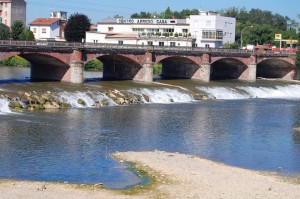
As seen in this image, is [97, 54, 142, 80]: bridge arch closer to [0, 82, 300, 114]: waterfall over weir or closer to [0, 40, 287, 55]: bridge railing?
[0, 40, 287, 55]: bridge railing

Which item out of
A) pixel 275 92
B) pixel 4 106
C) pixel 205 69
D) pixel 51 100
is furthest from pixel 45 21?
pixel 4 106

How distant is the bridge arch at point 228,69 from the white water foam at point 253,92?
1300cm

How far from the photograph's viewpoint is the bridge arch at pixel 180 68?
11031cm

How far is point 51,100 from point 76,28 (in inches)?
3282

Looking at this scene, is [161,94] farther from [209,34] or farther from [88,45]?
[209,34]

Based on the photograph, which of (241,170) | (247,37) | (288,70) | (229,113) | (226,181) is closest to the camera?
(226,181)

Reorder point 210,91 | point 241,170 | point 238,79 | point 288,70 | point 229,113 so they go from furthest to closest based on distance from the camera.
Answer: point 288,70, point 238,79, point 210,91, point 229,113, point 241,170

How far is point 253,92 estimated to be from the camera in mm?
102125

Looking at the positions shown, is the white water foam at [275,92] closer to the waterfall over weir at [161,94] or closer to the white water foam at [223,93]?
the waterfall over weir at [161,94]

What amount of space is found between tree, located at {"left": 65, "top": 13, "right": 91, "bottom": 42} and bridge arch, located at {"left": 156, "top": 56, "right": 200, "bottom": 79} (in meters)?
41.9

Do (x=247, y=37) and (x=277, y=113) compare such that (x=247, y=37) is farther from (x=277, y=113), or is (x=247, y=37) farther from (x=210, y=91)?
(x=277, y=113)

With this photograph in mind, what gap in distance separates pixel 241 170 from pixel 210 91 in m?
53.3

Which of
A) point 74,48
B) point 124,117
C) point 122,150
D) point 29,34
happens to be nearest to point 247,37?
point 29,34

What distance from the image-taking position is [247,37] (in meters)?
177
